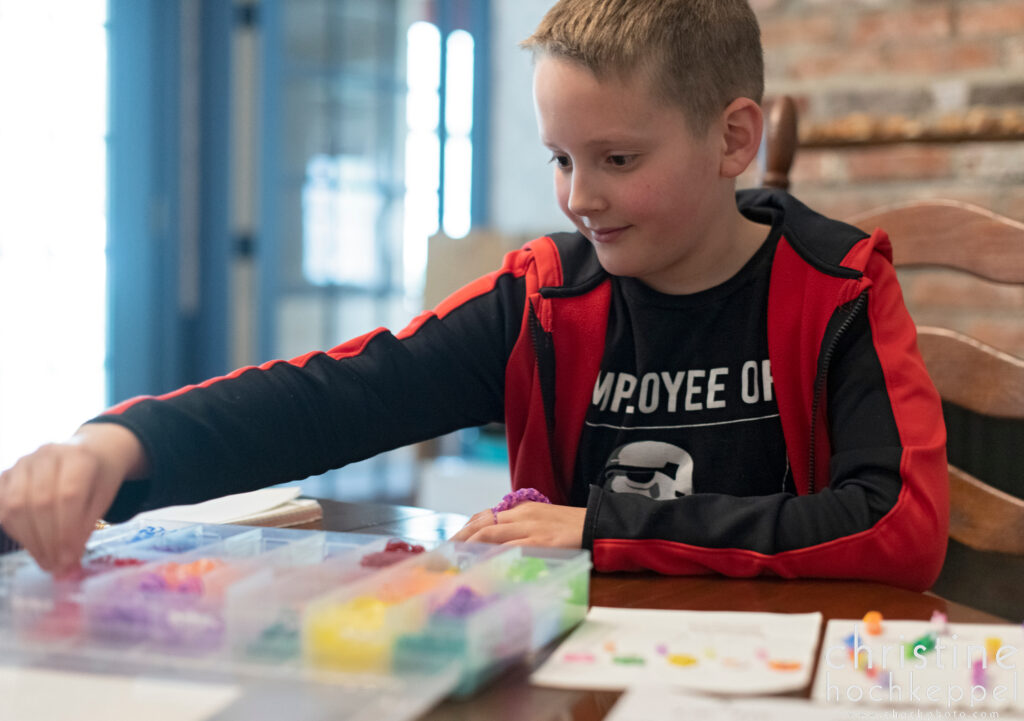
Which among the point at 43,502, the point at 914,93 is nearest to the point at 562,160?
the point at 43,502

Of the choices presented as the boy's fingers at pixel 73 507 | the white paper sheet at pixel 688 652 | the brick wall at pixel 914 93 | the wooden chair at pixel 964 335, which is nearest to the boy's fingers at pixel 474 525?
the white paper sheet at pixel 688 652

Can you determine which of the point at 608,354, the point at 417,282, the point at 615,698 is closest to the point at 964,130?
the point at 608,354

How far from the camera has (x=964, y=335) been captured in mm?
1247

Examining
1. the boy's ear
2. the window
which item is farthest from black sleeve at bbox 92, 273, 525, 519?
the window

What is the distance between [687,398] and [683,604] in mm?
397

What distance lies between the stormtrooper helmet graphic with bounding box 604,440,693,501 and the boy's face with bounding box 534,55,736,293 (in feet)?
0.57

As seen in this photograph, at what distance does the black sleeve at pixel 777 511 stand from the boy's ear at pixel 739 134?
12.1 inches

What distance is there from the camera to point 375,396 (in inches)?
38.7

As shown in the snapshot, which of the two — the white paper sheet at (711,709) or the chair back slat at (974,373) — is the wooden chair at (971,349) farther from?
the white paper sheet at (711,709)

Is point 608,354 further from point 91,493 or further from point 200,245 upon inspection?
point 200,245

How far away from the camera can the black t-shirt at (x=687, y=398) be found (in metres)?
1.01

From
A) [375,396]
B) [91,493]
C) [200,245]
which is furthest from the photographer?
[200,245]

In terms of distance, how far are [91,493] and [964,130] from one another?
1198 mm

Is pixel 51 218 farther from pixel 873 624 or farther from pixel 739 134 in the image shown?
pixel 873 624
